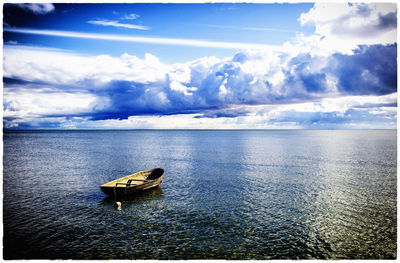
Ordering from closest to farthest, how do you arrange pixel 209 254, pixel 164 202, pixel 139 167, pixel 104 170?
1. pixel 209 254
2. pixel 164 202
3. pixel 104 170
4. pixel 139 167

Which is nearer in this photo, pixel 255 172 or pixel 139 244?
pixel 139 244

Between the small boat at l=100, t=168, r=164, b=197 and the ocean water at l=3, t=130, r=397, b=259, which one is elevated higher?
the small boat at l=100, t=168, r=164, b=197

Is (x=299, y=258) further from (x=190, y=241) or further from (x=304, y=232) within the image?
(x=190, y=241)

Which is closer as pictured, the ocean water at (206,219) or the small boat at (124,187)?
the ocean water at (206,219)

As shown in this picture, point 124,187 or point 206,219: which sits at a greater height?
point 124,187

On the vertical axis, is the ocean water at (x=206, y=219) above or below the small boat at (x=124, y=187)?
below

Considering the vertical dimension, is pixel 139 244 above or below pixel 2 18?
below

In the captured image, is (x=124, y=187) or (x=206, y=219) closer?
(x=206, y=219)

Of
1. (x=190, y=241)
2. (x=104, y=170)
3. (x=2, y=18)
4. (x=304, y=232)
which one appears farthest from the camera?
(x=104, y=170)

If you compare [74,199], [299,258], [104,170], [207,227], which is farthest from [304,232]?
[104,170]

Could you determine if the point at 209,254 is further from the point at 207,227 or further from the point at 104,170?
the point at 104,170

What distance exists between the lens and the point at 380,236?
65.3 feet

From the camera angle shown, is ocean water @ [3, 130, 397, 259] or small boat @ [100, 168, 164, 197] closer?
ocean water @ [3, 130, 397, 259]

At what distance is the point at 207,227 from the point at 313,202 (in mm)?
14059
